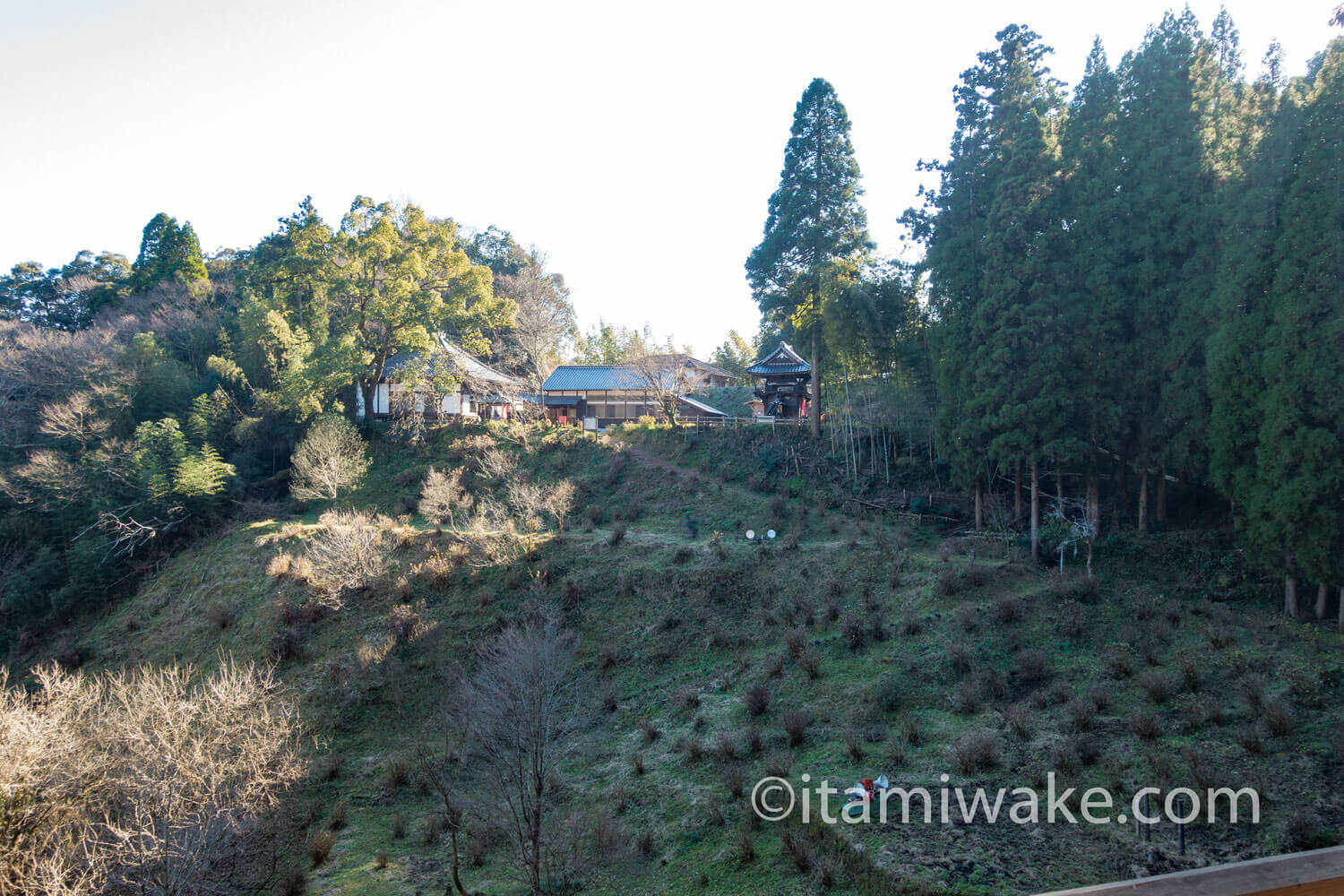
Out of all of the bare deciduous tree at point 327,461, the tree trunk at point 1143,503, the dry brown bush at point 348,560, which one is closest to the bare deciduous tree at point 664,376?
the bare deciduous tree at point 327,461

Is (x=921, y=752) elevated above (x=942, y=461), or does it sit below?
below

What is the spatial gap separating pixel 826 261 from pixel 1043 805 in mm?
20359

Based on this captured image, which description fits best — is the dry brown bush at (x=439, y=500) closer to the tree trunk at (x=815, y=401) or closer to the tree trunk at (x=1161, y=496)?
the tree trunk at (x=815, y=401)

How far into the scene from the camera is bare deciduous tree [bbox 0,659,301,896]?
8.30 m

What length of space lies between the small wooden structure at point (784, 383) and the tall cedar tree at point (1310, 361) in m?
19.8

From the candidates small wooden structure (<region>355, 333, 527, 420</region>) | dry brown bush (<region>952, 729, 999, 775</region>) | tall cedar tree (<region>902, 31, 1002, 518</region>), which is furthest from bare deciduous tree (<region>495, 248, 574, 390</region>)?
dry brown bush (<region>952, 729, 999, 775</region>)

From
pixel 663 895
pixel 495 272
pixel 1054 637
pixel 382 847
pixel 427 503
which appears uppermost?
pixel 495 272

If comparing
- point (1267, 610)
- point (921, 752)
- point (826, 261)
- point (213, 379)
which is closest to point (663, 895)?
point (921, 752)

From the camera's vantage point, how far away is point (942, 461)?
22.2m

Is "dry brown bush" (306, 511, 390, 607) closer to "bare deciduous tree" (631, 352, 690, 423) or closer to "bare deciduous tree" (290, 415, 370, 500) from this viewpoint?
"bare deciduous tree" (290, 415, 370, 500)

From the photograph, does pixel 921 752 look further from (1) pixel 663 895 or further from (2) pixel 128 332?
(2) pixel 128 332

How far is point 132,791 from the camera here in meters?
9.91

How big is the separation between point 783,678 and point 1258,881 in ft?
41.4

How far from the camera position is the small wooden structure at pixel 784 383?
31969 millimetres
